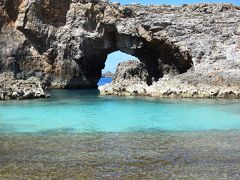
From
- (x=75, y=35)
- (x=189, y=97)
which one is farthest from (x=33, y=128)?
(x=75, y=35)

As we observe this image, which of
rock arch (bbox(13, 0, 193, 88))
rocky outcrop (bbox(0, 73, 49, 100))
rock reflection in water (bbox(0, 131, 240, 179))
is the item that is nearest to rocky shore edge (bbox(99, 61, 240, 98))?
rocky outcrop (bbox(0, 73, 49, 100))

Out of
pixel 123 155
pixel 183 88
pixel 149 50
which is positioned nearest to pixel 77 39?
pixel 149 50

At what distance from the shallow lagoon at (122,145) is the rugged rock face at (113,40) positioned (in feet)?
47.9

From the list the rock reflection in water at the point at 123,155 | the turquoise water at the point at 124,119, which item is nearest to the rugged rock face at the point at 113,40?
the turquoise water at the point at 124,119

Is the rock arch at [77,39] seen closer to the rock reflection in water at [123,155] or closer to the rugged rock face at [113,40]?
the rugged rock face at [113,40]

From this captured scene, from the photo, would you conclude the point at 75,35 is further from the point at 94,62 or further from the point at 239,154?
the point at 239,154

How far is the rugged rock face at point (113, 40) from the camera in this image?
36.8 m

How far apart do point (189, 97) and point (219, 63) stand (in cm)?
453

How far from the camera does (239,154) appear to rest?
11.2 meters

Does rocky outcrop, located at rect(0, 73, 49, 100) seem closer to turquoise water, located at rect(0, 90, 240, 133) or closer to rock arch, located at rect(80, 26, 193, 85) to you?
turquoise water, located at rect(0, 90, 240, 133)

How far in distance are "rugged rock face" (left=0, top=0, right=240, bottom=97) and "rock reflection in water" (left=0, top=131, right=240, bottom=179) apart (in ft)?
65.1

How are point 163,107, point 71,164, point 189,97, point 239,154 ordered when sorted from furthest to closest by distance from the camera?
point 189,97 < point 163,107 < point 239,154 < point 71,164

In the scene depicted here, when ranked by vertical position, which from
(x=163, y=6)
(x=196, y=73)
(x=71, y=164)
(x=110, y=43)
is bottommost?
(x=71, y=164)

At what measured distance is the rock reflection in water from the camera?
949 cm
